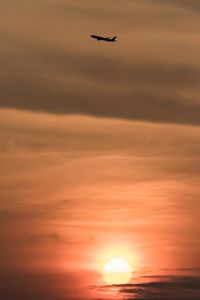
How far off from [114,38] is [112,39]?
2.88 meters

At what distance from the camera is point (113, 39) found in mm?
140375

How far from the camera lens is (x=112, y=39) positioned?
13988 centimetres

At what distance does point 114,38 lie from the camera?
142 m

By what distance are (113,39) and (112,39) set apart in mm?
706

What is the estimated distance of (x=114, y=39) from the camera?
141 m

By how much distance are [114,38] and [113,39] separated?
7.36ft

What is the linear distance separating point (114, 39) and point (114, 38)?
5.46ft
